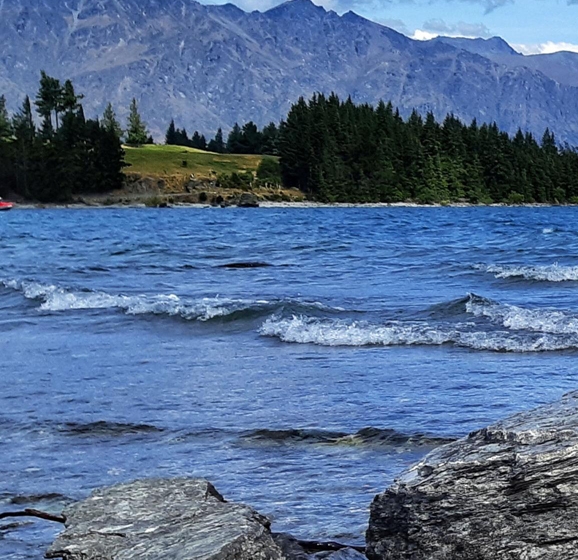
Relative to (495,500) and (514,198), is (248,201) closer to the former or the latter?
(514,198)

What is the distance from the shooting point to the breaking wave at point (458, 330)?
17.6 m

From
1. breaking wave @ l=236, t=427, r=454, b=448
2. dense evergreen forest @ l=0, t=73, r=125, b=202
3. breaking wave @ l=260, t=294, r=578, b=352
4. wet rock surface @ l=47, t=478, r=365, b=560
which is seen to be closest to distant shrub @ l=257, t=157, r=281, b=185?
dense evergreen forest @ l=0, t=73, r=125, b=202

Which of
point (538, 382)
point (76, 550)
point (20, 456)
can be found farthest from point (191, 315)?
point (76, 550)

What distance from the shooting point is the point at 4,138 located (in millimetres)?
167500

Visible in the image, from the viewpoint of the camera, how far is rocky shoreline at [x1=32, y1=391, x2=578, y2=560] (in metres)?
5.26

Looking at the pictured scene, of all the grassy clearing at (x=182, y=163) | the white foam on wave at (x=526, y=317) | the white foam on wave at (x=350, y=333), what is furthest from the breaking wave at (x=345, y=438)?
the grassy clearing at (x=182, y=163)

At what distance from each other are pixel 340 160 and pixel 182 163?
84.1ft

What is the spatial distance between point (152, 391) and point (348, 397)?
292cm

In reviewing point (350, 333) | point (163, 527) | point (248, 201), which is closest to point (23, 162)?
point (248, 201)

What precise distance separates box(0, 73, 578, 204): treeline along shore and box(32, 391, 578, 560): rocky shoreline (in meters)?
145

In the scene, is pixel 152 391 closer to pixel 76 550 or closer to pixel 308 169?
pixel 76 550

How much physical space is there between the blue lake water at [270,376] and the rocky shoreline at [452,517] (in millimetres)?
1861

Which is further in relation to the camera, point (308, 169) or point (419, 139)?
point (419, 139)

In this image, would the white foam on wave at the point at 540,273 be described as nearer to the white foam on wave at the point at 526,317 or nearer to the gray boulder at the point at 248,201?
the white foam on wave at the point at 526,317
